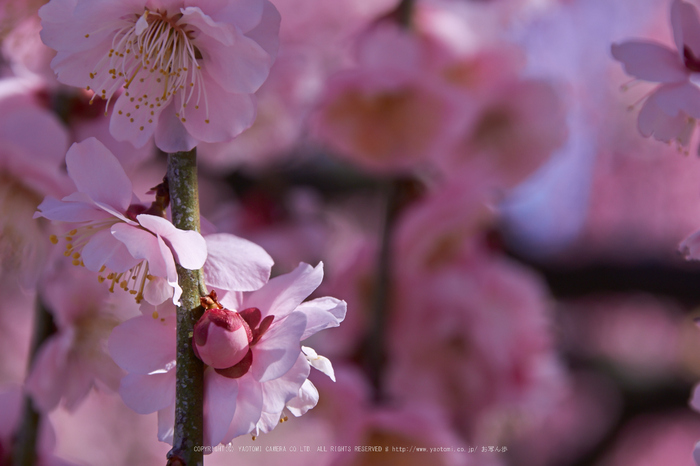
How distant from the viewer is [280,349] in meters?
0.30

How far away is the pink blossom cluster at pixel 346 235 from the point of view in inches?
13.0

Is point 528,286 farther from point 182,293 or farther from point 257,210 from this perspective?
point 182,293

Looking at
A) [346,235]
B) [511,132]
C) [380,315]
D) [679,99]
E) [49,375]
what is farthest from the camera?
[346,235]

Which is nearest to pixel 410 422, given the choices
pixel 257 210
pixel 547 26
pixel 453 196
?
pixel 453 196

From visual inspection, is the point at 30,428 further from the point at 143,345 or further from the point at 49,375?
the point at 143,345

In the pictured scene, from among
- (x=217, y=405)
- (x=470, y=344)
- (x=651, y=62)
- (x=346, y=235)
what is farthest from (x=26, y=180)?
(x=346, y=235)

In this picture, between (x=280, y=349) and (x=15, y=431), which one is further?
(x=15, y=431)

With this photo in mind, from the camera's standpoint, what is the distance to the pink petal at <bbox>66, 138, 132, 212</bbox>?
316mm

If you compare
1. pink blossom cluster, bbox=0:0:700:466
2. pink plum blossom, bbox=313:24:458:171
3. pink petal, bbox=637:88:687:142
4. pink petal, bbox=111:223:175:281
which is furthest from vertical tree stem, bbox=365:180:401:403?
pink petal, bbox=111:223:175:281

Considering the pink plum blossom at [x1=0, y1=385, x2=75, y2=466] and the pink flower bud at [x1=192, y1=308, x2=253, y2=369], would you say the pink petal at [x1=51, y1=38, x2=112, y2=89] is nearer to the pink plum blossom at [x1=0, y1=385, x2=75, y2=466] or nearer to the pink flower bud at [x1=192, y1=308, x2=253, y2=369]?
the pink flower bud at [x1=192, y1=308, x2=253, y2=369]

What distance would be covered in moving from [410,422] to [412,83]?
0.47 metres

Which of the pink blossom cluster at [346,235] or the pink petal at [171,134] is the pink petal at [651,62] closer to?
the pink blossom cluster at [346,235]

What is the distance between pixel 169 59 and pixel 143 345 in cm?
17

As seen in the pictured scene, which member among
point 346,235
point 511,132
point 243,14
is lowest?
point 346,235
